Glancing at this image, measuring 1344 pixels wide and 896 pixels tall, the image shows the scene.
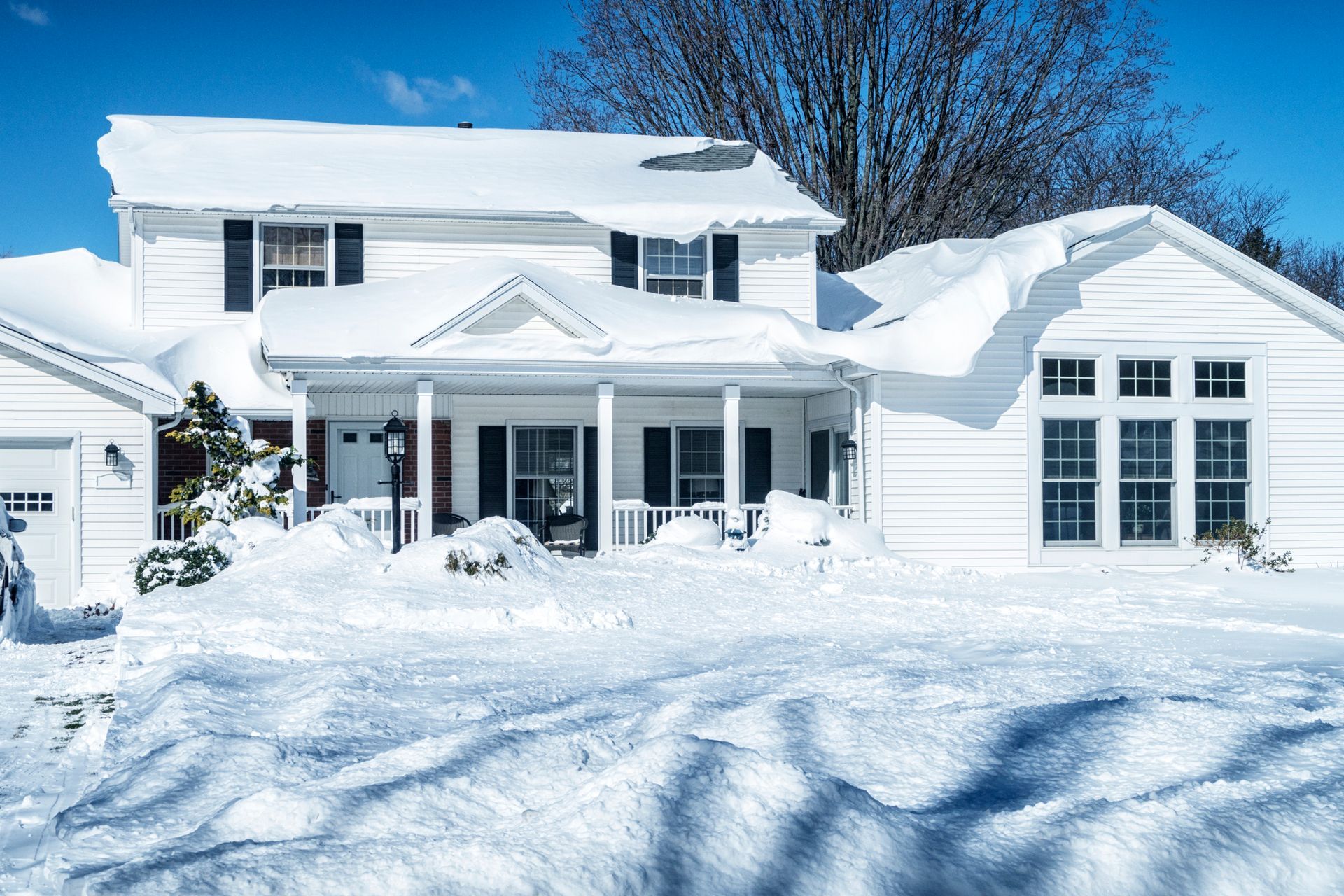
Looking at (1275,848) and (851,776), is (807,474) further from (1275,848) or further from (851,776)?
(1275,848)

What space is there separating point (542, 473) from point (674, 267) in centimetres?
363

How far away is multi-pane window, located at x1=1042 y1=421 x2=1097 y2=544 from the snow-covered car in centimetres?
1170

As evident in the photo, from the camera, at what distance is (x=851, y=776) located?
476 cm

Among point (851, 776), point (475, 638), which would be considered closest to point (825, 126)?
point (475, 638)

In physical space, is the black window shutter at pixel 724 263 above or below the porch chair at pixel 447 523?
above

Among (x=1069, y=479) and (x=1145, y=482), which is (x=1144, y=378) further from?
(x=1069, y=479)

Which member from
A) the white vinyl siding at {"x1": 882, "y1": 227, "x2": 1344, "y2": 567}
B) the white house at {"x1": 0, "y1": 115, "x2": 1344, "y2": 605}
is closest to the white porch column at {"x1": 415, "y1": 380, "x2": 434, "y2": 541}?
the white house at {"x1": 0, "y1": 115, "x2": 1344, "y2": 605}

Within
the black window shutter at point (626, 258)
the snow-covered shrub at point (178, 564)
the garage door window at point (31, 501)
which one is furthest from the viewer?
the black window shutter at point (626, 258)

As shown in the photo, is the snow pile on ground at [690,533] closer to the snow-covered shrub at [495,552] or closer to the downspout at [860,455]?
the downspout at [860,455]

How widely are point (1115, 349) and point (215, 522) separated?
11.3 meters

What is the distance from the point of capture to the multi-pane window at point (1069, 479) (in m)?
15.3

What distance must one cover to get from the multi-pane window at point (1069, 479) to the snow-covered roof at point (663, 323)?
2.00 metres

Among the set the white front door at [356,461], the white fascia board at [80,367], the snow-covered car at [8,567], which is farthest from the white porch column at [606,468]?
the snow-covered car at [8,567]

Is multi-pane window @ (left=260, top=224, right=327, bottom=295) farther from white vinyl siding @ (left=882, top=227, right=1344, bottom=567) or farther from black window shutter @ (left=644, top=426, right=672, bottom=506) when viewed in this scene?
white vinyl siding @ (left=882, top=227, right=1344, bottom=567)
